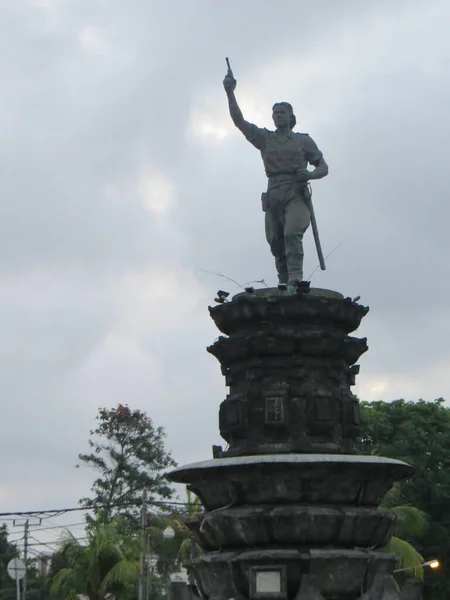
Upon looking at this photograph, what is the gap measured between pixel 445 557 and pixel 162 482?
12790mm

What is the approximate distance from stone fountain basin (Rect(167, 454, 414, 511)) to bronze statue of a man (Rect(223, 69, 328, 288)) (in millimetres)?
3178

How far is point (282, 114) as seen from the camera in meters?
14.9

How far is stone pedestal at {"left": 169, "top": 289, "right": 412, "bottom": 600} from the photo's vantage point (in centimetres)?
1211

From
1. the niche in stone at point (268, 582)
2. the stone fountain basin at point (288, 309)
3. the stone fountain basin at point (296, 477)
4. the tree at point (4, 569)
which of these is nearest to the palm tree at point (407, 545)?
the stone fountain basin at point (288, 309)

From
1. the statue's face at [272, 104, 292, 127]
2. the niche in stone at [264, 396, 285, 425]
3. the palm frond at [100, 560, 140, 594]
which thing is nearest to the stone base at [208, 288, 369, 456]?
the niche in stone at [264, 396, 285, 425]

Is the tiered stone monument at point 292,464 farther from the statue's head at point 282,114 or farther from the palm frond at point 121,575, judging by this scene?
the palm frond at point 121,575

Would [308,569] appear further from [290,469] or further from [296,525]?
[290,469]

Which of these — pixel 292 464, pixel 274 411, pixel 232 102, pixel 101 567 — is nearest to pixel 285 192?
pixel 232 102

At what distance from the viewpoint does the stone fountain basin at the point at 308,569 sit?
472 inches

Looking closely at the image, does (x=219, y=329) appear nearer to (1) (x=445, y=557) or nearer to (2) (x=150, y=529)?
(2) (x=150, y=529)

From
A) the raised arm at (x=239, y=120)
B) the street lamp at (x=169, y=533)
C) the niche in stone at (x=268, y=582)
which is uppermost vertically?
the raised arm at (x=239, y=120)

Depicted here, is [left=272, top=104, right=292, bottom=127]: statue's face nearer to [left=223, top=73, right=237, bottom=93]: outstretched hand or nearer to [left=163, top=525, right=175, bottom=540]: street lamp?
[left=223, top=73, right=237, bottom=93]: outstretched hand

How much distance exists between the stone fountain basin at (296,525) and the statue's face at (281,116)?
5666 millimetres

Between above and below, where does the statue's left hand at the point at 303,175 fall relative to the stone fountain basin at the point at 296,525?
above
